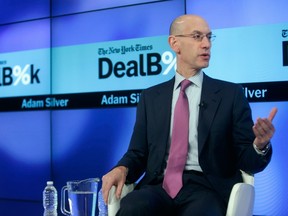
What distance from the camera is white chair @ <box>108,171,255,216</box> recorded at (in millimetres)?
2088

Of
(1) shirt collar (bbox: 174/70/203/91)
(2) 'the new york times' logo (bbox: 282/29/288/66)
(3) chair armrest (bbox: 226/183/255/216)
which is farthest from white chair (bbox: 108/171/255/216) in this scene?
(2) 'the new york times' logo (bbox: 282/29/288/66)

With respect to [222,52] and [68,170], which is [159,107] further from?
[68,170]

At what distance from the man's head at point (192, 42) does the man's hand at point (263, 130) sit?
0.53 metres

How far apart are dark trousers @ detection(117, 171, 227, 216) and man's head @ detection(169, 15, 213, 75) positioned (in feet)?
1.80

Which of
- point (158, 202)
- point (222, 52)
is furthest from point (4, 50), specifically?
point (158, 202)

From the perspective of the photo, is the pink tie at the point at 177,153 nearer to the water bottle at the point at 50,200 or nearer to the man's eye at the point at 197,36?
the man's eye at the point at 197,36

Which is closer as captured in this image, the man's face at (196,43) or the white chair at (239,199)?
the white chair at (239,199)

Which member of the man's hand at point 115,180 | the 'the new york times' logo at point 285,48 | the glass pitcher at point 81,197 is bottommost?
the glass pitcher at point 81,197

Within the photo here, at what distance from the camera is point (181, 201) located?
218cm

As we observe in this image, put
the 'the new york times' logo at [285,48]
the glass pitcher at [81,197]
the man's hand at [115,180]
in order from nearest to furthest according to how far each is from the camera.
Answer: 1. the man's hand at [115,180]
2. the glass pitcher at [81,197]
3. the 'the new york times' logo at [285,48]

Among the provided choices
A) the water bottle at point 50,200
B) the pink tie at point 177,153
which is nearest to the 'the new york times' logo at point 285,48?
the pink tie at point 177,153

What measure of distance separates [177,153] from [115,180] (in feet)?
1.05

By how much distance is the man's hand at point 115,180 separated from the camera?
218cm

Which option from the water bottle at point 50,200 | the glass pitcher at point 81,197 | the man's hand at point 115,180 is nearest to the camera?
the man's hand at point 115,180
